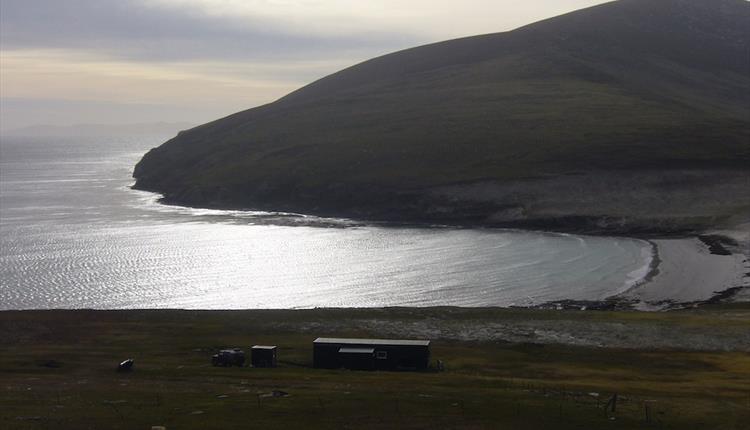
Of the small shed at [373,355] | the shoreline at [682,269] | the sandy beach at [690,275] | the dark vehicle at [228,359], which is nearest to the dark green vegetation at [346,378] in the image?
the dark vehicle at [228,359]

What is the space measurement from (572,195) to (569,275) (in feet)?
193

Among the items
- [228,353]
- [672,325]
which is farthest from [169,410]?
[672,325]

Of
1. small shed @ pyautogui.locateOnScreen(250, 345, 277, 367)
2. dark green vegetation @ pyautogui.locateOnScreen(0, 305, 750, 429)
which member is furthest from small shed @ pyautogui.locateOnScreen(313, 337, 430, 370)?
small shed @ pyautogui.locateOnScreen(250, 345, 277, 367)

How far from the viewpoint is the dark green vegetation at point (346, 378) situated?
4578cm

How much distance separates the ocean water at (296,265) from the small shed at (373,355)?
3516 centimetres

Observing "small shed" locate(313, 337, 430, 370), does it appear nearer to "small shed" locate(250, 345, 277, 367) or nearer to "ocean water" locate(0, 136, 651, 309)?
"small shed" locate(250, 345, 277, 367)

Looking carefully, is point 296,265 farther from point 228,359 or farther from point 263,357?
point 263,357

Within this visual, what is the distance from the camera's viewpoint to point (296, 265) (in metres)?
129

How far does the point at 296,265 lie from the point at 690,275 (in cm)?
5253

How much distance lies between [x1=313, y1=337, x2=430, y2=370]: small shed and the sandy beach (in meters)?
42.7

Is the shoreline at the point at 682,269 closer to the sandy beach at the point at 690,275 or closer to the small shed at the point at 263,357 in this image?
the sandy beach at the point at 690,275

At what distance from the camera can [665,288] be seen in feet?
347

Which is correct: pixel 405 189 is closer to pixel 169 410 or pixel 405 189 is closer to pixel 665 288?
pixel 665 288

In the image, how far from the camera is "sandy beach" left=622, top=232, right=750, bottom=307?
10150 centimetres
